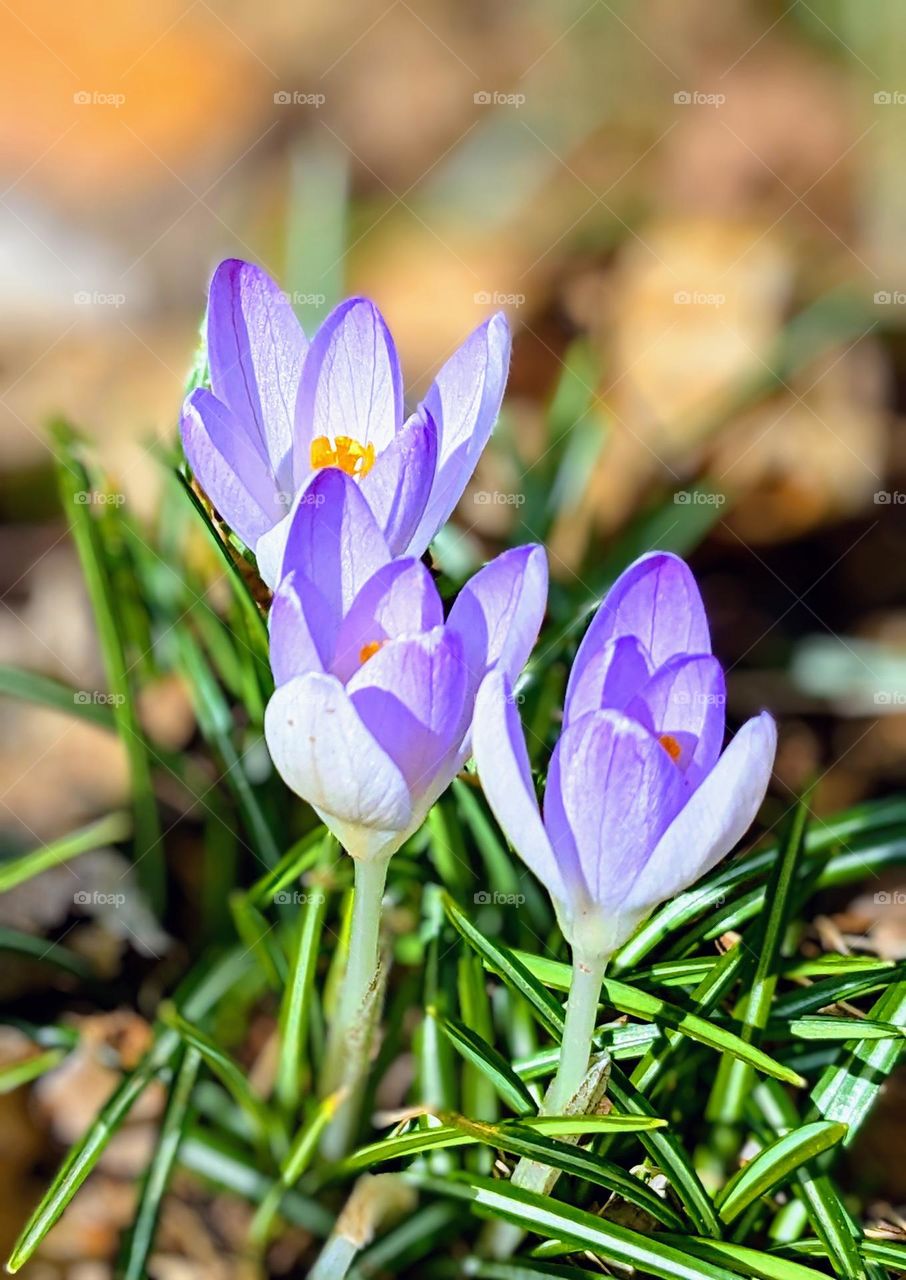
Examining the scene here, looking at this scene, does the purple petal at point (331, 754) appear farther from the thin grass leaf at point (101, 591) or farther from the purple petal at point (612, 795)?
the thin grass leaf at point (101, 591)

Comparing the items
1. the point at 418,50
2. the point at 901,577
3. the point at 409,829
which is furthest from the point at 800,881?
the point at 418,50

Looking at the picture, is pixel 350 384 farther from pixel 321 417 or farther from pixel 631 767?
pixel 631 767

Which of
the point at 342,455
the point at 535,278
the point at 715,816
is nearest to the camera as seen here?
the point at 715,816

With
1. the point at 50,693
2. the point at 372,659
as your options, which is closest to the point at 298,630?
the point at 372,659

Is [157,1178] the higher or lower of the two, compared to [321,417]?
lower

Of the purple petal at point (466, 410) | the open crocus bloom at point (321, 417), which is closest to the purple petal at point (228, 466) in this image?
the open crocus bloom at point (321, 417)

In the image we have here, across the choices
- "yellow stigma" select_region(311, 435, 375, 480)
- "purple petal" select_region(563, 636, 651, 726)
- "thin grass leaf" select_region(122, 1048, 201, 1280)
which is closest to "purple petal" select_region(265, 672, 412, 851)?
"purple petal" select_region(563, 636, 651, 726)
